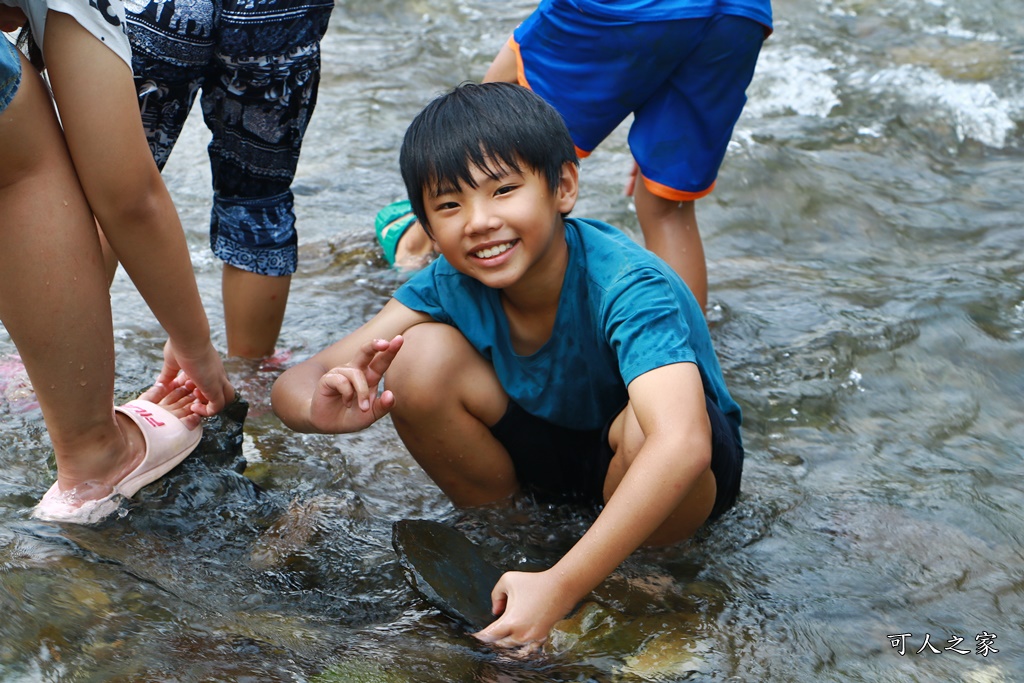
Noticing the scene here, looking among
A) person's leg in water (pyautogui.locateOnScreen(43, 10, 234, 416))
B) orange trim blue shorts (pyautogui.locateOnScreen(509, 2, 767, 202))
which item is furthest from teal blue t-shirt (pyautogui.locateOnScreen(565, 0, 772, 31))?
person's leg in water (pyautogui.locateOnScreen(43, 10, 234, 416))

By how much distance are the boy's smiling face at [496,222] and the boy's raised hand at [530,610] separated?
578 mm

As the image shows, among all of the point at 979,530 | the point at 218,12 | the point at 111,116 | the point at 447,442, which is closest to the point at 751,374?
the point at 979,530

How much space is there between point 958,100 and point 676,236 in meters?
3.02

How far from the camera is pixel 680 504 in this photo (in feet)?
7.22

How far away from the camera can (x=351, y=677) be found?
1792 mm

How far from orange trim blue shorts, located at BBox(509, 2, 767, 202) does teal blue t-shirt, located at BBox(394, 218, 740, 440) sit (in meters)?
0.83

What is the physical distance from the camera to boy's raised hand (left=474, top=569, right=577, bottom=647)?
188cm

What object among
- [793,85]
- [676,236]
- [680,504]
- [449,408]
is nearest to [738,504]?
[680,504]

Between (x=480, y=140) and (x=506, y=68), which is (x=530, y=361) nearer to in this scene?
(x=480, y=140)

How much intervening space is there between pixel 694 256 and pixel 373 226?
1496 mm

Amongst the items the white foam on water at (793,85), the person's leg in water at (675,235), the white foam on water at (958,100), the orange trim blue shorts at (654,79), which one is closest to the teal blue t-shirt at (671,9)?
the orange trim blue shorts at (654,79)

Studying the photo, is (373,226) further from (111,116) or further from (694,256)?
(111,116)

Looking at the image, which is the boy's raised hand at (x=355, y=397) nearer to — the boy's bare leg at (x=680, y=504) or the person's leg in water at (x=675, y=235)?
the boy's bare leg at (x=680, y=504)
